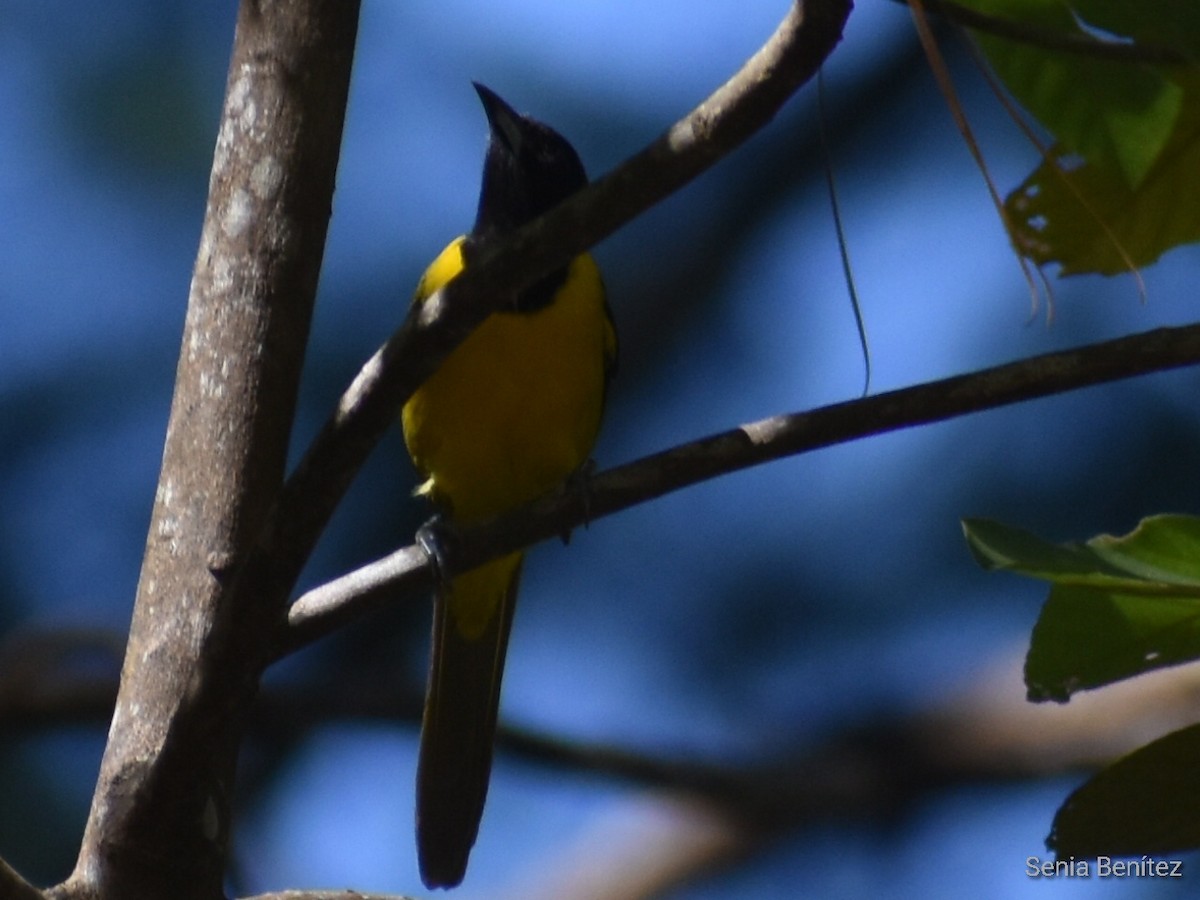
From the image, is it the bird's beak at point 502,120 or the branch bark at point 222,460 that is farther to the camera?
the bird's beak at point 502,120

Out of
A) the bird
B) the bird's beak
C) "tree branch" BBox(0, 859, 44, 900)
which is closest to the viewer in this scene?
"tree branch" BBox(0, 859, 44, 900)

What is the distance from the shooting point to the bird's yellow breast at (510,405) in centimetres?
244

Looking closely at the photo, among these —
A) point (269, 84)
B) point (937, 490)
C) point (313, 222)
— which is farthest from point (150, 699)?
point (937, 490)

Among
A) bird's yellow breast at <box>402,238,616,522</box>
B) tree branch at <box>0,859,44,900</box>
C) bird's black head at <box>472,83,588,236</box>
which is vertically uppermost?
bird's black head at <box>472,83,588,236</box>

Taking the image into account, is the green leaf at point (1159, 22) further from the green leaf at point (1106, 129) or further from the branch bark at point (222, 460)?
the branch bark at point (222, 460)

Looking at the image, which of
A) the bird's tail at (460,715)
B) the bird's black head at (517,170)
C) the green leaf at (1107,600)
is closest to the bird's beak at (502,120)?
the bird's black head at (517,170)

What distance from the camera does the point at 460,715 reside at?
8.05ft

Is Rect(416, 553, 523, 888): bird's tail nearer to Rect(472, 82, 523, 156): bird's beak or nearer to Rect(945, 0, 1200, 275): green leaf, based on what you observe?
Rect(472, 82, 523, 156): bird's beak

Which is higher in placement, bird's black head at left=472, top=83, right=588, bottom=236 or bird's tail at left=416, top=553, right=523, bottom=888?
bird's black head at left=472, top=83, right=588, bottom=236

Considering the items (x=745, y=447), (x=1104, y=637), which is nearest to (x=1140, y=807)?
(x=1104, y=637)

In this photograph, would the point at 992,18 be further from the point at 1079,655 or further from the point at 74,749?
the point at 74,749

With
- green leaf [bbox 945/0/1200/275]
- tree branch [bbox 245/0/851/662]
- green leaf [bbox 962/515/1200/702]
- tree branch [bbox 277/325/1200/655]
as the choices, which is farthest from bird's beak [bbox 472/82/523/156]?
green leaf [bbox 962/515/1200/702]

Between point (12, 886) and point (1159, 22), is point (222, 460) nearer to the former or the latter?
point (12, 886)

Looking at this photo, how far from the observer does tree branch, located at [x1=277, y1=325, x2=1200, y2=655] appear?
1182 mm
